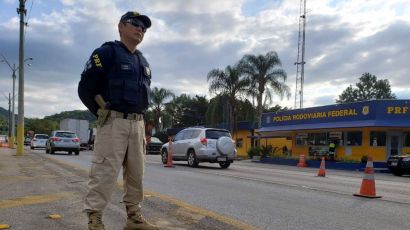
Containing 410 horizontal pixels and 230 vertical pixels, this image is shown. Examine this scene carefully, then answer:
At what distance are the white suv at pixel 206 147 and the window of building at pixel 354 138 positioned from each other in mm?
17108

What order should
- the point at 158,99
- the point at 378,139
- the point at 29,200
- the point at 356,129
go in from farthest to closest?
the point at 158,99
the point at 356,129
the point at 378,139
the point at 29,200

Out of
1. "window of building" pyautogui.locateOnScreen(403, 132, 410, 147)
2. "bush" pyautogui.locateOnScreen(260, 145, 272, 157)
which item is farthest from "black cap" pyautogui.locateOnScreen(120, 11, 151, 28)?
"bush" pyautogui.locateOnScreen(260, 145, 272, 157)

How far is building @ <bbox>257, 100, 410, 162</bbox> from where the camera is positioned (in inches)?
1267

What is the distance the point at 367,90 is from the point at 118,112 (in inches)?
3480

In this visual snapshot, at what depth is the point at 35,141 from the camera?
44.2 meters

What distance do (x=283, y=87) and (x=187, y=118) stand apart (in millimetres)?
46024

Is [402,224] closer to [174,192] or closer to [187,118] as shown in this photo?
[174,192]

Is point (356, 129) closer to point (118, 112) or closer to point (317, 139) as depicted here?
point (317, 139)

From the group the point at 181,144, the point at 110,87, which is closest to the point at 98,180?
the point at 110,87

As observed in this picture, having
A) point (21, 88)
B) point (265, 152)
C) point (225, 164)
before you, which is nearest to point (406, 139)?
point (265, 152)

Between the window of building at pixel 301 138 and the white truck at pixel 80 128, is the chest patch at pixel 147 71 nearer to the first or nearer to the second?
the window of building at pixel 301 138

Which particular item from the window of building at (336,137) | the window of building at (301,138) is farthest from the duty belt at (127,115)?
the window of building at (301,138)

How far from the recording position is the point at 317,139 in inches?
1550

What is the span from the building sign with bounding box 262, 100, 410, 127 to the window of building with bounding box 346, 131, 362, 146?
1.12 metres
